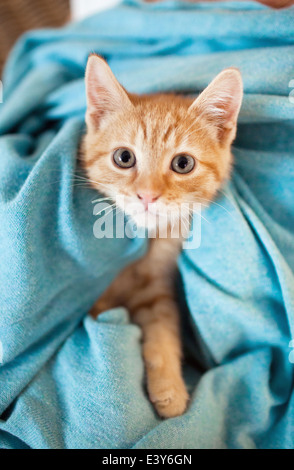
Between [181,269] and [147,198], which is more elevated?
[147,198]

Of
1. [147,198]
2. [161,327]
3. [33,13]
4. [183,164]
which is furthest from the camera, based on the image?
[33,13]

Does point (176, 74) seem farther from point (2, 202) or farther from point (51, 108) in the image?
point (2, 202)

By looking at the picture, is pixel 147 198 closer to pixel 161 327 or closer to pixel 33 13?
pixel 161 327

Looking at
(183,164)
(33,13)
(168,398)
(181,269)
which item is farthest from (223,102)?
(33,13)

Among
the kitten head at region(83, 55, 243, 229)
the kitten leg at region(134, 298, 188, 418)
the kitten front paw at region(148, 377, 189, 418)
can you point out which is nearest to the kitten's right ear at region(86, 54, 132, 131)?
the kitten head at region(83, 55, 243, 229)

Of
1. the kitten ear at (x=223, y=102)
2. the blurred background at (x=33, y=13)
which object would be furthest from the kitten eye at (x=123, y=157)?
the blurred background at (x=33, y=13)

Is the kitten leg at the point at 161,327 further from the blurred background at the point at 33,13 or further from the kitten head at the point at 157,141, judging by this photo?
the blurred background at the point at 33,13

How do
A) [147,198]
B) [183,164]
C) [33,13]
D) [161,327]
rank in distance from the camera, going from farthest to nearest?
[33,13] → [161,327] → [183,164] → [147,198]

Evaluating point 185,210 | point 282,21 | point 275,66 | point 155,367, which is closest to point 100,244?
point 185,210

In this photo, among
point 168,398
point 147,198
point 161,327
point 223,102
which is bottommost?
point 168,398

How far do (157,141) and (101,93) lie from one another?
0.23m

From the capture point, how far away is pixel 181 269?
118cm
